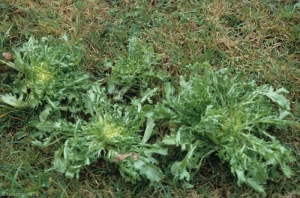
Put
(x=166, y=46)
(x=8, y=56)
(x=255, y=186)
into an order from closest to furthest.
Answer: (x=255, y=186)
(x=8, y=56)
(x=166, y=46)

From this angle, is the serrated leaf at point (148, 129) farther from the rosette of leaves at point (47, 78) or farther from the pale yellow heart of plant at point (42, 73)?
the pale yellow heart of plant at point (42, 73)

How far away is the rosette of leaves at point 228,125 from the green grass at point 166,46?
12cm

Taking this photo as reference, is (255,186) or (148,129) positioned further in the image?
(148,129)

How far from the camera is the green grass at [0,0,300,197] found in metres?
2.96

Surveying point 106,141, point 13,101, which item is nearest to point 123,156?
point 106,141

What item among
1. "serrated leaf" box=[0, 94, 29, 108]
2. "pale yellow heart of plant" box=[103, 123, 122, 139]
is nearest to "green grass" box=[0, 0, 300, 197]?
"serrated leaf" box=[0, 94, 29, 108]

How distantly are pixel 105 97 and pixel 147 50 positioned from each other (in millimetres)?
505

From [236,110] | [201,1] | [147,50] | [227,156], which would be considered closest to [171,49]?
[147,50]

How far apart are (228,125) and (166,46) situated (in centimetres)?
96

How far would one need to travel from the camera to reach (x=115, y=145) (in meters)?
2.96

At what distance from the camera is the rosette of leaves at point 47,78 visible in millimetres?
3156

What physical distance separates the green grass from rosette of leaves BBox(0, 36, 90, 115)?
111 millimetres

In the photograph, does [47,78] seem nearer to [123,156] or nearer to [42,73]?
[42,73]

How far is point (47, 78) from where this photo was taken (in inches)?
125
